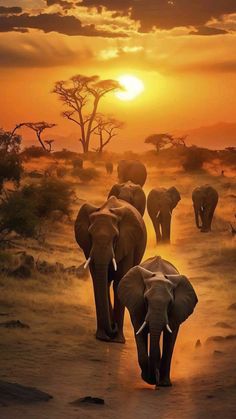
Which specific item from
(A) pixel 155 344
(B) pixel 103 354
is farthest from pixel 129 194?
(A) pixel 155 344

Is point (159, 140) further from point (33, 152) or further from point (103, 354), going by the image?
point (103, 354)

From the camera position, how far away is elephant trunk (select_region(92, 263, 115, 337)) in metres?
12.1

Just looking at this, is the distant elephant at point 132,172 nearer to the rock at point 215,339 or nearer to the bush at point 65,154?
the rock at point 215,339

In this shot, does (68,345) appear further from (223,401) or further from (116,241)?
(223,401)

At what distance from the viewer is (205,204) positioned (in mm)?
26906

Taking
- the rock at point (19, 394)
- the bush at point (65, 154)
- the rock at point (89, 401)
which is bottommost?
the bush at point (65, 154)

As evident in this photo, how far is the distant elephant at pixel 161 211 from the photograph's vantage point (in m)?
23.9

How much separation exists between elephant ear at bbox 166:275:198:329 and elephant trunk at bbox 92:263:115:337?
2441 millimetres

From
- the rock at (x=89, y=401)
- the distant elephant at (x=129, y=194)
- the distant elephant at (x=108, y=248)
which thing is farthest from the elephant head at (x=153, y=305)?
the distant elephant at (x=129, y=194)

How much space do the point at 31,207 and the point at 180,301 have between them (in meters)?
10.4

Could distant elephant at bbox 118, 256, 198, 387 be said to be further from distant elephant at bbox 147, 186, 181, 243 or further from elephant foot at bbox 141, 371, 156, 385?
distant elephant at bbox 147, 186, 181, 243

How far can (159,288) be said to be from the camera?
31.2ft

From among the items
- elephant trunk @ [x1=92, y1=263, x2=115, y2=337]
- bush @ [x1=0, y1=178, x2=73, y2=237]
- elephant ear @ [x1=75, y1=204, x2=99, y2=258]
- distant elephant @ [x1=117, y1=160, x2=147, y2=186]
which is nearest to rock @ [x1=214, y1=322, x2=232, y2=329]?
elephant trunk @ [x1=92, y1=263, x2=115, y2=337]

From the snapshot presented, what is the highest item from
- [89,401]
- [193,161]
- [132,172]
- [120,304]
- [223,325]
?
[120,304]
